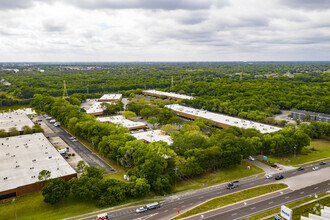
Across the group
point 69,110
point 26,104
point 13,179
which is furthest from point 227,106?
point 26,104

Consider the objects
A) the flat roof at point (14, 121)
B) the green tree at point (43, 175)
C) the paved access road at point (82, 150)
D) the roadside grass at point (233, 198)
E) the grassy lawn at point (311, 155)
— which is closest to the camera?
the roadside grass at point (233, 198)

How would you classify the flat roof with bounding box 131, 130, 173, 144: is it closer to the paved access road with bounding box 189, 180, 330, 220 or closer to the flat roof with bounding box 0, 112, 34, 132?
the paved access road with bounding box 189, 180, 330, 220

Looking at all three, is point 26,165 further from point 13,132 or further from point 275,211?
point 275,211

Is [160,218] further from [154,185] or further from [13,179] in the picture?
[13,179]

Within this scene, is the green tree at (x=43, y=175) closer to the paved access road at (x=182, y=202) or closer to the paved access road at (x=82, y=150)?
the paved access road at (x=182, y=202)

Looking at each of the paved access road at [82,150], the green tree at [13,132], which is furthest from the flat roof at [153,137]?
the green tree at [13,132]

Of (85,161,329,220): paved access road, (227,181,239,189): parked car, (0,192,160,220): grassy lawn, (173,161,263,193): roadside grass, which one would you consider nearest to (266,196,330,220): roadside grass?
(85,161,329,220): paved access road
